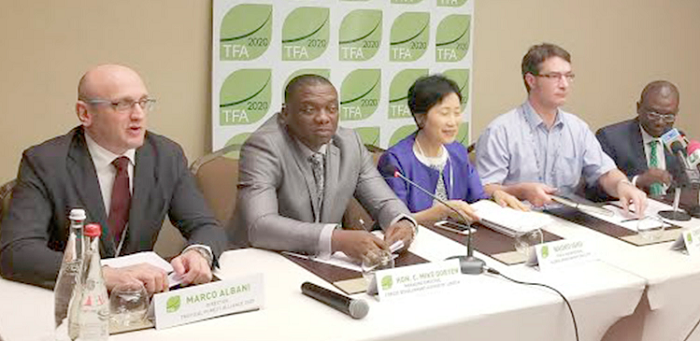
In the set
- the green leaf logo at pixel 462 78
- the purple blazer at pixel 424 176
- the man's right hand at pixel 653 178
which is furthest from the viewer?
the green leaf logo at pixel 462 78

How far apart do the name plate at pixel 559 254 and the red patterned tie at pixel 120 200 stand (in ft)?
3.80

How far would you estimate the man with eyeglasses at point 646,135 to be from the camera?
369cm

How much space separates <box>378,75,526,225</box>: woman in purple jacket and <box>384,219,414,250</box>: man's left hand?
19.0 inches

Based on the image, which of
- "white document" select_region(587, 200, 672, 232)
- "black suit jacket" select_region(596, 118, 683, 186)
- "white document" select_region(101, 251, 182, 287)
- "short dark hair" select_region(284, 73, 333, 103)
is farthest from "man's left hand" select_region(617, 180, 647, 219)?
"white document" select_region(101, 251, 182, 287)

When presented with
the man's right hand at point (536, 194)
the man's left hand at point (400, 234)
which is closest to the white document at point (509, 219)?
the man's right hand at point (536, 194)

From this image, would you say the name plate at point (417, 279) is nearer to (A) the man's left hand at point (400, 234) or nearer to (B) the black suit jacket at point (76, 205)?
(A) the man's left hand at point (400, 234)

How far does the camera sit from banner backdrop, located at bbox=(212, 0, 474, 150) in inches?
142

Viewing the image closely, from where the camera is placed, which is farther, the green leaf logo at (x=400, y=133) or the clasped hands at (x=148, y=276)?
the green leaf logo at (x=400, y=133)

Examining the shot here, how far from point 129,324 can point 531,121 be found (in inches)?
83.3

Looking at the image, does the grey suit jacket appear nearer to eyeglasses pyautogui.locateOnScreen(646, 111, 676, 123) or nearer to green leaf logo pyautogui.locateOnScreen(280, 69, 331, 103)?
green leaf logo pyautogui.locateOnScreen(280, 69, 331, 103)

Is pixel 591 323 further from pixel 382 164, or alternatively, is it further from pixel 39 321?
pixel 39 321

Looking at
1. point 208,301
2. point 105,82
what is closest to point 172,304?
point 208,301

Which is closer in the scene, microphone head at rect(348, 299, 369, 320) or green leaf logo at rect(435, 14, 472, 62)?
microphone head at rect(348, 299, 369, 320)

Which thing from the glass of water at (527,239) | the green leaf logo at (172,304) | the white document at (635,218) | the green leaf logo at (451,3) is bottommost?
the green leaf logo at (172,304)
